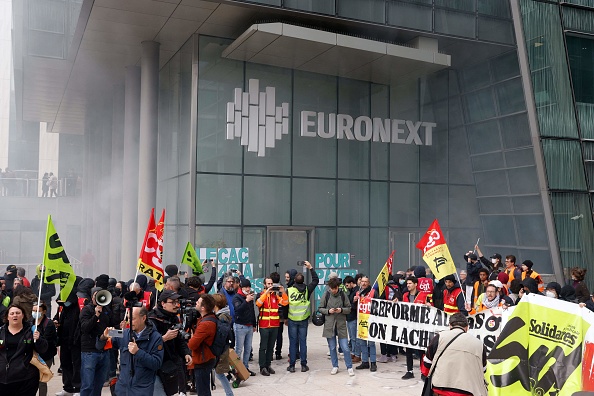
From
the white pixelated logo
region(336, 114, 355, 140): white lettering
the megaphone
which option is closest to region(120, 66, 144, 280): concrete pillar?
the white pixelated logo

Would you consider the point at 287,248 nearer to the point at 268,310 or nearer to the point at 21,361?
the point at 268,310

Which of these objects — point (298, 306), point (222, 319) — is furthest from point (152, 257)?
point (298, 306)

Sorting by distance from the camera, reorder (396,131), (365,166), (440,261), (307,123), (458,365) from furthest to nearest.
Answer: (396,131) → (365,166) → (307,123) → (440,261) → (458,365)

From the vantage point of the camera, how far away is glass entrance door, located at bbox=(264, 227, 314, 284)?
64.1 feet

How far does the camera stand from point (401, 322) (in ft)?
39.2

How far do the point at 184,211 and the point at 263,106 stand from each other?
394cm

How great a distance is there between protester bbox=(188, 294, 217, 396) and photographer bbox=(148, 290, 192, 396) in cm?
45

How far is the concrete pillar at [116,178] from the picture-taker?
27500mm

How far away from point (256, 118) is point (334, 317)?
343 inches

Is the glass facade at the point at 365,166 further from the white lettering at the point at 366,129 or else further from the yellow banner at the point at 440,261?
the yellow banner at the point at 440,261

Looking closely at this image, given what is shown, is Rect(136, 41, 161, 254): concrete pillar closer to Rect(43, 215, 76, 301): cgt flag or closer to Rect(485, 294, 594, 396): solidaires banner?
Rect(43, 215, 76, 301): cgt flag

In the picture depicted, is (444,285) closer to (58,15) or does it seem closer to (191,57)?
(191,57)

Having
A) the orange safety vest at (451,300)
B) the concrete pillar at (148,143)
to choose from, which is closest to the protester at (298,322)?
the orange safety vest at (451,300)

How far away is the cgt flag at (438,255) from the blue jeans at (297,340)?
2.72 meters
